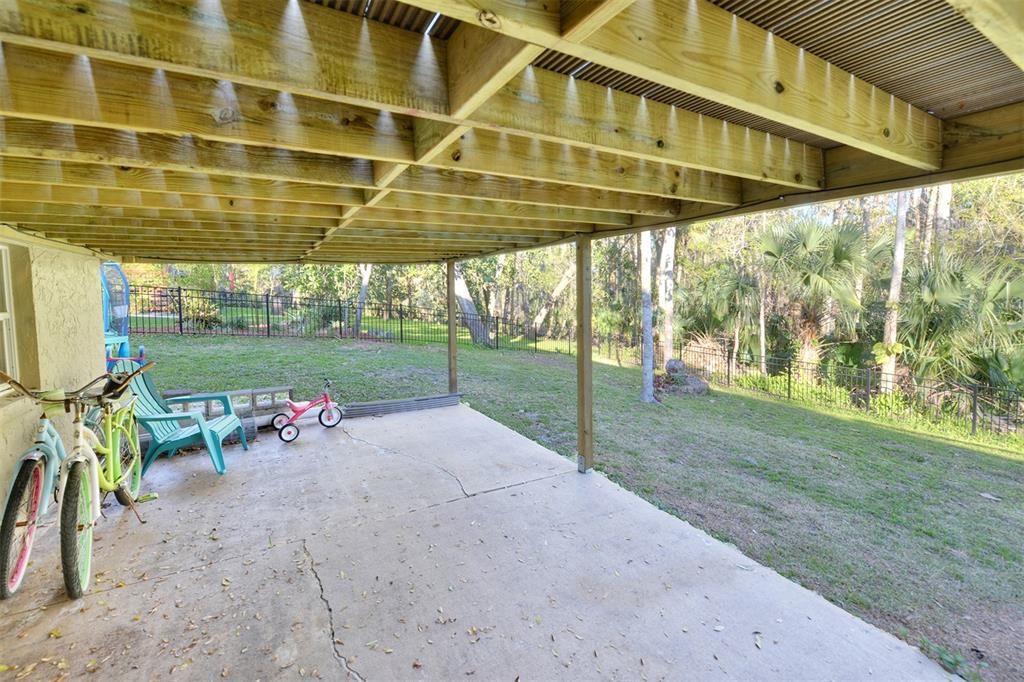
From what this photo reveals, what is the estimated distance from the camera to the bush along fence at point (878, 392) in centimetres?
575

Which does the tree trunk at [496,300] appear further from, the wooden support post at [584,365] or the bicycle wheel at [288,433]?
the wooden support post at [584,365]

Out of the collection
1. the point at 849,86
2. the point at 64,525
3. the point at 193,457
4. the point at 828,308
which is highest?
the point at 849,86

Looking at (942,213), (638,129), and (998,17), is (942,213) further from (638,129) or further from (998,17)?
(998,17)

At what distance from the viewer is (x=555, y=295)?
1747 cm

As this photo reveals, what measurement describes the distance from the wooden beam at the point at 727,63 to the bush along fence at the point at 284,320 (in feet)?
41.0

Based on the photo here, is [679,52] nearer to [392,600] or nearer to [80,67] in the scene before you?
[80,67]

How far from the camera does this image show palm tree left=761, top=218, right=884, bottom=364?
7.54 meters

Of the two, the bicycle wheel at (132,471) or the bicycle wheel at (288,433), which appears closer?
the bicycle wheel at (132,471)

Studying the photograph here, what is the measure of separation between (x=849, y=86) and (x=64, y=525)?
3.85 metres

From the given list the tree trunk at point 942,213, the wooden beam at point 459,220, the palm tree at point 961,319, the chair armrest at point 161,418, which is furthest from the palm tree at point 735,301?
the chair armrest at point 161,418

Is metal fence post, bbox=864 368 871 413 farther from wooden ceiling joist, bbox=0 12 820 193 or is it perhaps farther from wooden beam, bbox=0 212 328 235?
wooden beam, bbox=0 212 328 235

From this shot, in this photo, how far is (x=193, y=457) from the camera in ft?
14.4

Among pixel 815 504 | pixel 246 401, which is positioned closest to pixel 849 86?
pixel 815 504

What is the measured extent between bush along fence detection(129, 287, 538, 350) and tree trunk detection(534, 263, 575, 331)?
1788 mm
